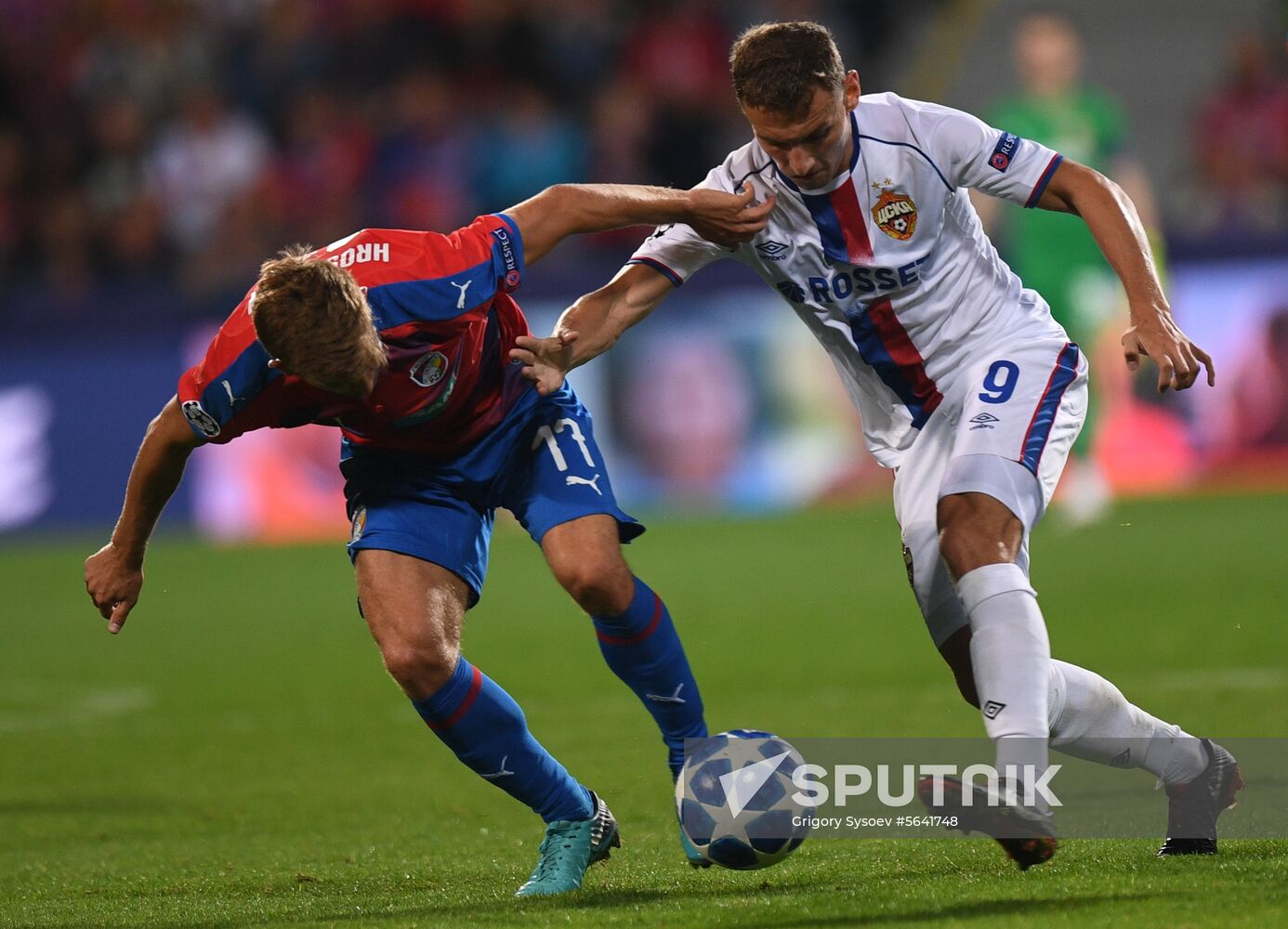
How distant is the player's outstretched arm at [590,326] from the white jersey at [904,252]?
1.04 feet

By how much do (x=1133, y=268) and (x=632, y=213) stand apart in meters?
1.28

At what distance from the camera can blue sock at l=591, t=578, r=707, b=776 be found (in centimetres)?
461

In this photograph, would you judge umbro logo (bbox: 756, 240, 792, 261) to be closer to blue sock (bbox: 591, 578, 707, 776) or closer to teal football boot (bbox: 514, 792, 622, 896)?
blue sock (bbox: 591, 578, 707, 776)

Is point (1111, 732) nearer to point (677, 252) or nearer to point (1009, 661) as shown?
point (1009, 661)

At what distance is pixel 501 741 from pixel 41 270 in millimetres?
12415

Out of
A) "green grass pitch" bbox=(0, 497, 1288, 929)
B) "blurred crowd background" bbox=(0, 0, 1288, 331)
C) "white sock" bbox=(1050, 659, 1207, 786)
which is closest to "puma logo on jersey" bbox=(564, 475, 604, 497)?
"green grass pitch" bbox=(0, 497, 1288, 929)

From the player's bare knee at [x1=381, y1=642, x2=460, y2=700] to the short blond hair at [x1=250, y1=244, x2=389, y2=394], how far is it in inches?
27.1

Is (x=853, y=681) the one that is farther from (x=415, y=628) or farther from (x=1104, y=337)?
(x=1104, y=337)

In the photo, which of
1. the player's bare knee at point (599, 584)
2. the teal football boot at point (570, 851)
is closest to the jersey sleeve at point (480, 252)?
the player's bare knee at point (599, 584)

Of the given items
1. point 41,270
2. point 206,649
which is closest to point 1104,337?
point 206,649

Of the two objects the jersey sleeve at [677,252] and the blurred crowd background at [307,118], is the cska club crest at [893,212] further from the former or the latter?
the blurred crowd background at [307,118]

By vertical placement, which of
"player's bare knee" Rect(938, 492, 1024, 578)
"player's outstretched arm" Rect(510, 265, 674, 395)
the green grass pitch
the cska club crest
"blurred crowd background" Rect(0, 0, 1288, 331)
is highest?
"blurred crowd background" Rect(0, 0, 1288, 331)

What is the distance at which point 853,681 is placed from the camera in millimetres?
8000

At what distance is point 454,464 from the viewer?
4.81 metres
